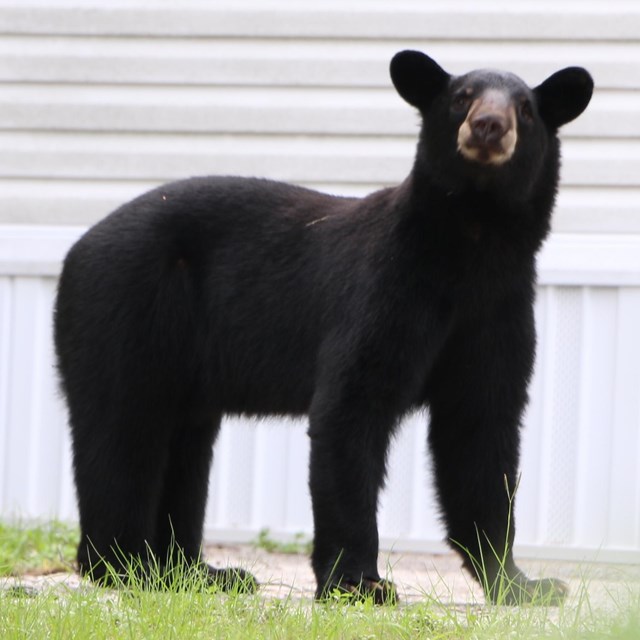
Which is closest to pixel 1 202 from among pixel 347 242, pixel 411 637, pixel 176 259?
pixel 176 259

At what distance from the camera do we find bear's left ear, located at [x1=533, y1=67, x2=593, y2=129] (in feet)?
14.8

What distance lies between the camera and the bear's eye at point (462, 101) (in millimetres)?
4320

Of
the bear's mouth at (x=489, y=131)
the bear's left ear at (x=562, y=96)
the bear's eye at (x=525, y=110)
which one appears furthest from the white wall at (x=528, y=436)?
the bear's mouth at (x=489, y=131)

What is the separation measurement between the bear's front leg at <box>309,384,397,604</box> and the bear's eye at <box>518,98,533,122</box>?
39.1 inches

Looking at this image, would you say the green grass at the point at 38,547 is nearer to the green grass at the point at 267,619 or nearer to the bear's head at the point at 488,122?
the green grass at the point at 267,619

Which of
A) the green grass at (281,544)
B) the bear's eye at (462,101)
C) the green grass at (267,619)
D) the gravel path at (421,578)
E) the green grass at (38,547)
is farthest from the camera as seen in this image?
the green grass at (281,544)

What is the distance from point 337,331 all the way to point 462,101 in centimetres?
79

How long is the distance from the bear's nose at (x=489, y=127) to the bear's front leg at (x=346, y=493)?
0.85 meters

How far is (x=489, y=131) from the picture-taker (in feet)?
13.5

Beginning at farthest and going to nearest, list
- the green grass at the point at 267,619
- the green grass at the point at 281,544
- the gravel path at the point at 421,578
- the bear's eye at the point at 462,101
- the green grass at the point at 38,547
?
the green grass at the point at 281,544 → the green grass at the point at 38,547 → the bear's eye at the point at 462,101 → the gravel path at the point at 421,578 → the green grass at the point at 267,619

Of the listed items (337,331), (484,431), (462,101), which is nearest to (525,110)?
(462,101)

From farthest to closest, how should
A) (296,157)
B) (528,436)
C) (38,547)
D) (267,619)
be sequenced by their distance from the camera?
(296,157), (528,436), (38,547), (267,619)

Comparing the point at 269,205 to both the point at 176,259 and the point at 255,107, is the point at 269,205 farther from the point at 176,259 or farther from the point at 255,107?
the point at 255,107

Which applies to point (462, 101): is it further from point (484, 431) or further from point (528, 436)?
point (528, 436)
